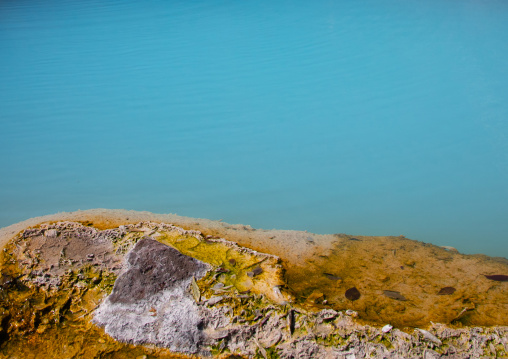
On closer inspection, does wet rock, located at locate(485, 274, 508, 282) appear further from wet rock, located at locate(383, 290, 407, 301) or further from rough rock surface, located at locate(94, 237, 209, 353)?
rough rock surface, located at locate(94, 237, 209, 353)

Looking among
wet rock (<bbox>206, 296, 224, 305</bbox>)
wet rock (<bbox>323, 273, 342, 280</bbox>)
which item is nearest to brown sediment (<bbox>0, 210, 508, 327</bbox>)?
wet rock (<bbox>323, 273, 342, 280</bbox>)

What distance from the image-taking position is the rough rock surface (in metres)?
1.43

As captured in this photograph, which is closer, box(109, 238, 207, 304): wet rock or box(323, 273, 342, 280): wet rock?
box(109, 238, 207, 304): wet rock

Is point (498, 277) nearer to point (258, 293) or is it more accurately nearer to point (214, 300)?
point (258, 293)

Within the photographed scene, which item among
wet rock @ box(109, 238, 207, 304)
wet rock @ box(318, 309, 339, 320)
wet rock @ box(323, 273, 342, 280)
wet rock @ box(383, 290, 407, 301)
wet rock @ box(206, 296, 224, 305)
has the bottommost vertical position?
wet rock @ box(383, 290, 407, 301)

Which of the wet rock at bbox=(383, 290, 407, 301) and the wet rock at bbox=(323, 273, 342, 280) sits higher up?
the wet rock at bbox=(323, 273, 342, 280)

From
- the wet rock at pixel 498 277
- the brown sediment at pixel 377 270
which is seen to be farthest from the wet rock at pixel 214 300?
the wet rock at pixel 498 277

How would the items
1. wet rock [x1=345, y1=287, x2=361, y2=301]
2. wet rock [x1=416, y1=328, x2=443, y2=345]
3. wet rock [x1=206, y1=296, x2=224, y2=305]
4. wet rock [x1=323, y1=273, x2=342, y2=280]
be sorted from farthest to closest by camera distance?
wet rock [x1=323, y1=273, x2=342, y2=280] → wet rock [x1=345, y1=287, x2=361, y2=301] → wet rock [x1=206, y1=296, x2=224, y2=305] → wet rock [x1=416, y1=328, x2=443, y2=345]

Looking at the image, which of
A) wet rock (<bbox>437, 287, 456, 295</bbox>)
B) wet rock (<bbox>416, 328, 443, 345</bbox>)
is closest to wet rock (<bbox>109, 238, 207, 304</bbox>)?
wet rock (<bbox>416, 328, 443, 345</bbox>)

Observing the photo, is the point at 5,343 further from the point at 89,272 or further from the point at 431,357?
the point at 431,357

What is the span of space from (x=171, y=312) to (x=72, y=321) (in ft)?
1.28

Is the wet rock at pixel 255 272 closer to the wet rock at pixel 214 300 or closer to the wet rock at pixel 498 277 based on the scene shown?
the wet rock at pixel 214 300

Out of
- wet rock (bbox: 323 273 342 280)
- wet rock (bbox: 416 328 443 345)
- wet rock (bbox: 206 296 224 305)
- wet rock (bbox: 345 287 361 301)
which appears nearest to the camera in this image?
wet rock (bbox: 416 328 443 345)

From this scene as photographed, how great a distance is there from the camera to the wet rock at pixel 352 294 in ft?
5.42
